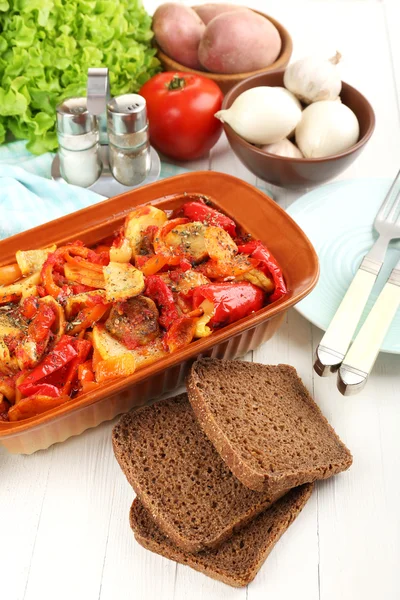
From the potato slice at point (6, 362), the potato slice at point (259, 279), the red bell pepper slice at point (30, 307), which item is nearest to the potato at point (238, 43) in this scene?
the potato slice at point (259, 279)

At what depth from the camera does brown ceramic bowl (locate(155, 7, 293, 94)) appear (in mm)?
4062

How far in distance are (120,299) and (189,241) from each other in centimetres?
44

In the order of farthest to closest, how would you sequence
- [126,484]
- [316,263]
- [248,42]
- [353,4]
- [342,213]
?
[353,4]
[248,42]
[342,213]
[316,263]
[126,484]

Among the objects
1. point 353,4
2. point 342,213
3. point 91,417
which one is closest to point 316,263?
point 342,213

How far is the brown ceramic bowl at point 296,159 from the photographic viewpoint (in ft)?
11.2

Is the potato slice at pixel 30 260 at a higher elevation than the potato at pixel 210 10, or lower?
lower

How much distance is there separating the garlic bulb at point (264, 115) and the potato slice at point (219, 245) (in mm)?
833

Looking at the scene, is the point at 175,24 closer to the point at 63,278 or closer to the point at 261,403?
the point at 63,278

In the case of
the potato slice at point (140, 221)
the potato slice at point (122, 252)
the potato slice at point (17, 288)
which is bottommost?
the potato slice at point (17, 288)

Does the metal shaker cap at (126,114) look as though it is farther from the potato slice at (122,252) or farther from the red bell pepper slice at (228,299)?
the red bell pepper slice at (228,299)

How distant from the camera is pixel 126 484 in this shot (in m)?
2.57

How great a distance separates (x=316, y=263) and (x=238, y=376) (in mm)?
544

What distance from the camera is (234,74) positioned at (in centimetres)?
410

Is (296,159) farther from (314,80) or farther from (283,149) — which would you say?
(314,80)
